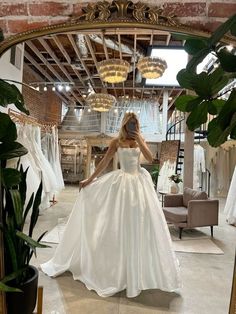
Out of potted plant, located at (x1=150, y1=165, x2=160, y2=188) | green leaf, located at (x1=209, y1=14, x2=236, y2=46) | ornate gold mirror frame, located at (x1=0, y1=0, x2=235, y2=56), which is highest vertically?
ornate gold mirror frame, located at (x1=0, y1=0, x2=235, y2=56)

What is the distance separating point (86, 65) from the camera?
5.35 feet

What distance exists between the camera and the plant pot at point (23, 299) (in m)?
1.28

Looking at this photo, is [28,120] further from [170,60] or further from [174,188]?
[174,188]

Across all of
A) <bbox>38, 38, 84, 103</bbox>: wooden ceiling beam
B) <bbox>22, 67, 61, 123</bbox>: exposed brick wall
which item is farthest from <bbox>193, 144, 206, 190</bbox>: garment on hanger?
<bbox>22, 67, 61, 123</bbox>: exposed brick wall

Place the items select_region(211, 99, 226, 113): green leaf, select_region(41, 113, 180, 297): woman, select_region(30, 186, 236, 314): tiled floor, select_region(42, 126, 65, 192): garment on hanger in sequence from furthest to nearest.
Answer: select_region(42, 126, 65, 192): garment on hanger < select_region(41, 113, 180, 297): woman < select_region(30, 186, 236, 314): tiled floor < select_region(211, 99, 226, 113): green leaf

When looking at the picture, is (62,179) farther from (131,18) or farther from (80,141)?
(131,18)

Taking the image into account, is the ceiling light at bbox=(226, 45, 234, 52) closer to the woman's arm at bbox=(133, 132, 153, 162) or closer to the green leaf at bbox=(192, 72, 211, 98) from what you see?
the green leaf at bbox=(192, 72, 211, 98)

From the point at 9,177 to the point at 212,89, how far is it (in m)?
0.99

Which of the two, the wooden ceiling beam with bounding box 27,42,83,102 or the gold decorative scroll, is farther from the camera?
the wooden ceiling beam with bounding box 27,42,83,102

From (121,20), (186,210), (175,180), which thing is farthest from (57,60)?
(186,210)

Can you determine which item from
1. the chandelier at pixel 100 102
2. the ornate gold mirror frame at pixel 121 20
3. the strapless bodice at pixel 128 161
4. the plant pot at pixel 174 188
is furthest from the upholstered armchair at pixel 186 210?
the ornate gold mirror frame at pixel 121 20

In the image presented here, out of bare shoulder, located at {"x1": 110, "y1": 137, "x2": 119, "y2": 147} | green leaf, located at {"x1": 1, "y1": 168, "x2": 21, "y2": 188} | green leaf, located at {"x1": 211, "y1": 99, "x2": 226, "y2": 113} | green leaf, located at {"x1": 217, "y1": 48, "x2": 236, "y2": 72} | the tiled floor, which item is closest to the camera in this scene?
green leaf, located at {"x1": 217, "y1": 48, "x2": 236, "y2": 72}

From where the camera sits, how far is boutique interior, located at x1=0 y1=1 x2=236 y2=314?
139cm

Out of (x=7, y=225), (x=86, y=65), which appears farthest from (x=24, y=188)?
(x=86, y=65)
